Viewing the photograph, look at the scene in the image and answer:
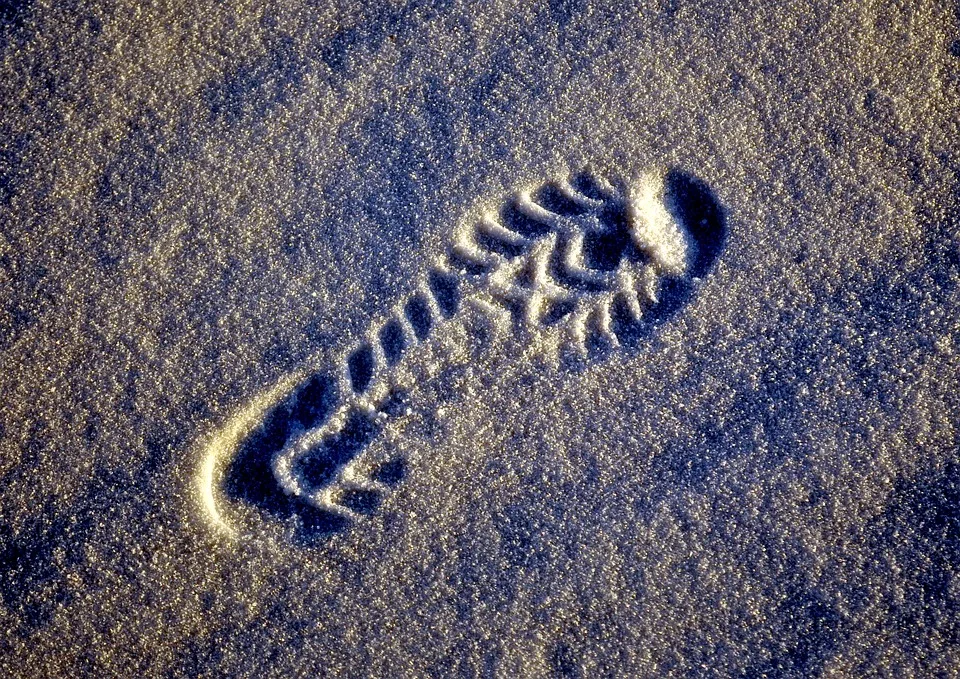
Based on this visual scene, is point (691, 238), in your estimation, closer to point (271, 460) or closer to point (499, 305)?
point (499, 305)

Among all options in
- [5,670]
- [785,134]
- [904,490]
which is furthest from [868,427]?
[5,670]

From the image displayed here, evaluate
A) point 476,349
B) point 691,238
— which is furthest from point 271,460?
point 691,238

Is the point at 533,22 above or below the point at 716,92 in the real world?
above

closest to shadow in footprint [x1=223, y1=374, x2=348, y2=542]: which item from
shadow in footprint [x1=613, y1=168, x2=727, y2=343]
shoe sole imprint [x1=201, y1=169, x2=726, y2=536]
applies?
shoe sole imprint [x1=201, y1=169, x2=726, y2=536]

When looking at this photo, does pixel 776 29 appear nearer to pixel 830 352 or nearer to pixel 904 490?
pixel 830 352

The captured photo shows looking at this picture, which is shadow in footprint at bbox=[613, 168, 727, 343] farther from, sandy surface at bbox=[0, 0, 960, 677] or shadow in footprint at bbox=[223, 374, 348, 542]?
shadow in footprint at bbox=[223, 374, 348, 542]

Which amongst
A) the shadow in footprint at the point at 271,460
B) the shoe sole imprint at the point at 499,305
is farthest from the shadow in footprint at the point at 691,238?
the shadow in footprint at the point at 271,460
